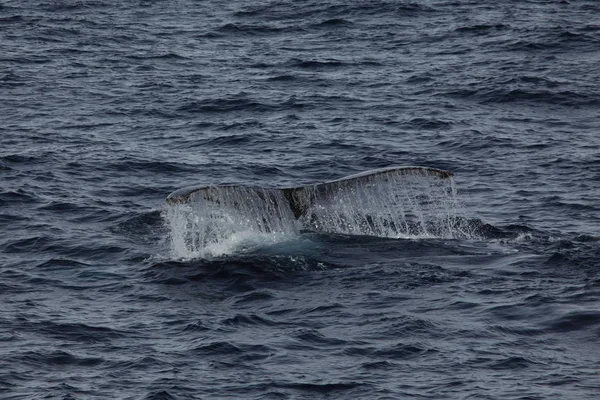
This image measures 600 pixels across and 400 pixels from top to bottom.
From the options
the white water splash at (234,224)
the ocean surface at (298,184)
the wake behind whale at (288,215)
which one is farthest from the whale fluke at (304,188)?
the ocean surface at (298,184)

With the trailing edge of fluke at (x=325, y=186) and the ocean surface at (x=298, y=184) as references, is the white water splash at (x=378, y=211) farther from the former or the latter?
the ocean surface at (x=298, y=184)

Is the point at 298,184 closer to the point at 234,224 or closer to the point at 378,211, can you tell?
the point at 378,211

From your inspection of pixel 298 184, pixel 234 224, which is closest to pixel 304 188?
pixel 234 224

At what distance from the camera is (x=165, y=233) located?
74.9 feet

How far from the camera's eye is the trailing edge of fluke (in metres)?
18.5

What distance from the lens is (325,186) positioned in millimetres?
20094

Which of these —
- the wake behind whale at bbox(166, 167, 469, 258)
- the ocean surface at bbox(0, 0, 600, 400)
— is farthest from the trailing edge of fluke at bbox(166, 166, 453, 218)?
the ocean surface at bbox(0, 0, 600, 400)

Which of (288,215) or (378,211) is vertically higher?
(288,215)

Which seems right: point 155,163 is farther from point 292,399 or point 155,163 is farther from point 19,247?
point 292,399

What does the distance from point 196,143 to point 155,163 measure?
228 centimetres

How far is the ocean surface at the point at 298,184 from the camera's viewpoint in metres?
16.2

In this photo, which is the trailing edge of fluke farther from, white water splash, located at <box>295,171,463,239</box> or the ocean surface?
the ocean surface

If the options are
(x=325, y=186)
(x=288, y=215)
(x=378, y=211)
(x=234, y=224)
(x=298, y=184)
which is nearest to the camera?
(x=325, y=186)

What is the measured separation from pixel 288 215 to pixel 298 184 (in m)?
5.99
